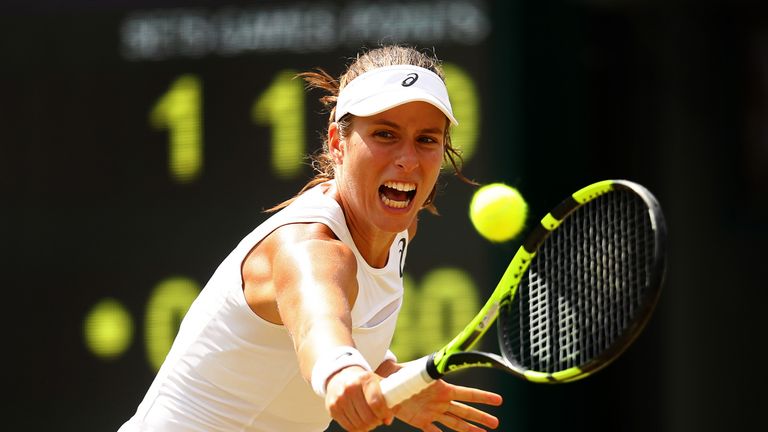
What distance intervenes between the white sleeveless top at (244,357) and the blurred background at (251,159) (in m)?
1.86

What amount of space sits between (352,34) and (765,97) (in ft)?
4.82

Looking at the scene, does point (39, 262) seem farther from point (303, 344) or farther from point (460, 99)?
point (303, 344)

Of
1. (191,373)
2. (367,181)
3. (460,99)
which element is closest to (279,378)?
(191,373)

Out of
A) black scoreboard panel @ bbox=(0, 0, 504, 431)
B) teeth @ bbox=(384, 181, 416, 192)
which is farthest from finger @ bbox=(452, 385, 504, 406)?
black scoreboard panel @ bbox=(0, 0, 504, 431)

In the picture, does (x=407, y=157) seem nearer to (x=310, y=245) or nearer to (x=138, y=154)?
(x=310, y=245)

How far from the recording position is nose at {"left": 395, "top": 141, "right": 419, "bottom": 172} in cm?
301

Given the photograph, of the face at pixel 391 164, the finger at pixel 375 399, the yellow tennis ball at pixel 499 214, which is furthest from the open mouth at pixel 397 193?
the finger at pixel 375 399

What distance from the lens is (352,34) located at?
500 cm

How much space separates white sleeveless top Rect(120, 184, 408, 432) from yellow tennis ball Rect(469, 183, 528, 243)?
0.41m

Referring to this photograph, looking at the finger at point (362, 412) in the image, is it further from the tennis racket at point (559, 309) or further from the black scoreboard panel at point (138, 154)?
the black scoreboard panel at point (138, 154)

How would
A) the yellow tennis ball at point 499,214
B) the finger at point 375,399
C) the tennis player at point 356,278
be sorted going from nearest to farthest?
the finger at point 375,399 < the tennis player at point 356,278 < the yellow tennis ball at point 499,214

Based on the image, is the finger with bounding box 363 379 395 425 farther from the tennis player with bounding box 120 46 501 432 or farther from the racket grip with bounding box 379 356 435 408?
the tennis player with bounding box 120 46 501 432

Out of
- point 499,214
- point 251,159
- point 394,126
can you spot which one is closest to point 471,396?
point 394,126

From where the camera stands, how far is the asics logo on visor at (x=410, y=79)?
302 cm
